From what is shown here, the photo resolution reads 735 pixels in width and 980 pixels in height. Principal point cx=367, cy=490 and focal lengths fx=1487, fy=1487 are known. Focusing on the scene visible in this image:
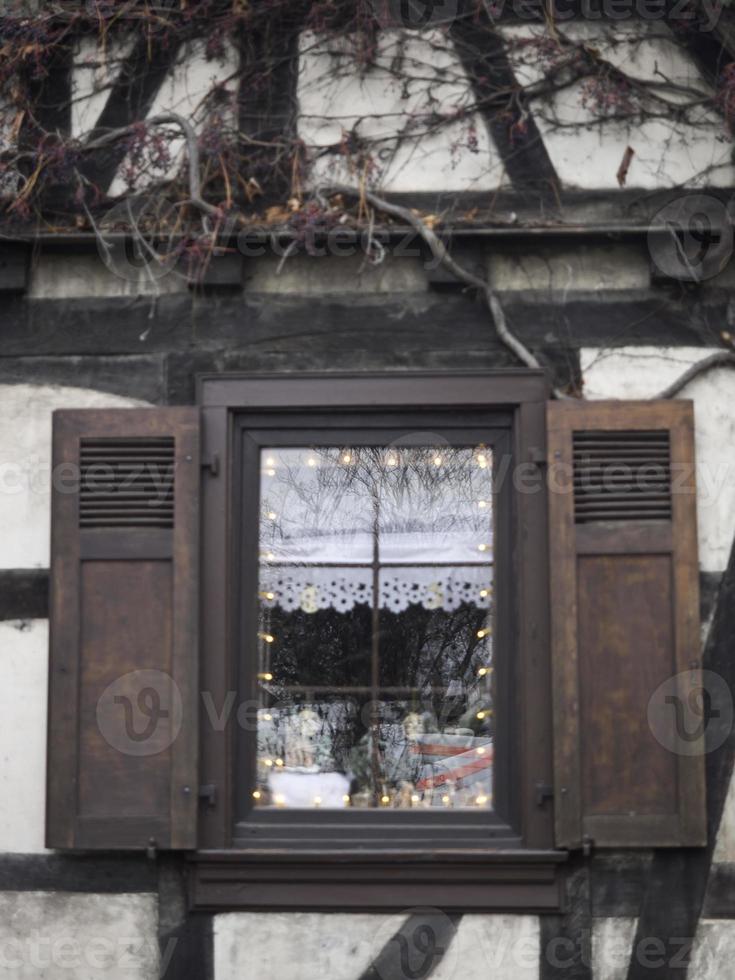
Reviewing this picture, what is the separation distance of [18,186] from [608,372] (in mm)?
2017

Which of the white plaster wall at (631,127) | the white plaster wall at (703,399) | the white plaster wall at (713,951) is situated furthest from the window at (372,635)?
the white plaster wall at (631,127)

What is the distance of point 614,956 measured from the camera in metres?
4.49

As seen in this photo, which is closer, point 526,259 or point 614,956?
point 614,956

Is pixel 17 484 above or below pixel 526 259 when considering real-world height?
below

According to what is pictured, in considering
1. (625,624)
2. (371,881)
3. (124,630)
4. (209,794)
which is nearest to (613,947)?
(371,881)

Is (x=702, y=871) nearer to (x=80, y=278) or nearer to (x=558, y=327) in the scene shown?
(x=558, y=327)

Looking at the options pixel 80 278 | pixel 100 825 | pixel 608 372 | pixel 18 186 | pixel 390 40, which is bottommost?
pixel 100 825

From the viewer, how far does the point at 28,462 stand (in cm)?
476

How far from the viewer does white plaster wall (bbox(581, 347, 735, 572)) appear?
15.2 ft

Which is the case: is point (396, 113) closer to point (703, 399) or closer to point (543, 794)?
point (703, 399)

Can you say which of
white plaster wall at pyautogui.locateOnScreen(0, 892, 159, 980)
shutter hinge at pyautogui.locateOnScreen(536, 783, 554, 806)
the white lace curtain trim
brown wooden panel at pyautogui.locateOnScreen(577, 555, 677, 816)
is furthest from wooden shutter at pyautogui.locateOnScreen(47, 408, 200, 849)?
brown wooden panel at pyautogui.locateOnScreen(577, 555, 677, 816)

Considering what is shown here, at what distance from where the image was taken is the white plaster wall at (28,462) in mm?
4723

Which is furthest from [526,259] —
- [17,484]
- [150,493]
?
[17,484]

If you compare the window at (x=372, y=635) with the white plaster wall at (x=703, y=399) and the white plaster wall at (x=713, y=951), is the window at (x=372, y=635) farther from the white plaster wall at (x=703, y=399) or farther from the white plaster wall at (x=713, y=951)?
the white plaster wall at (x=713, y=951)
